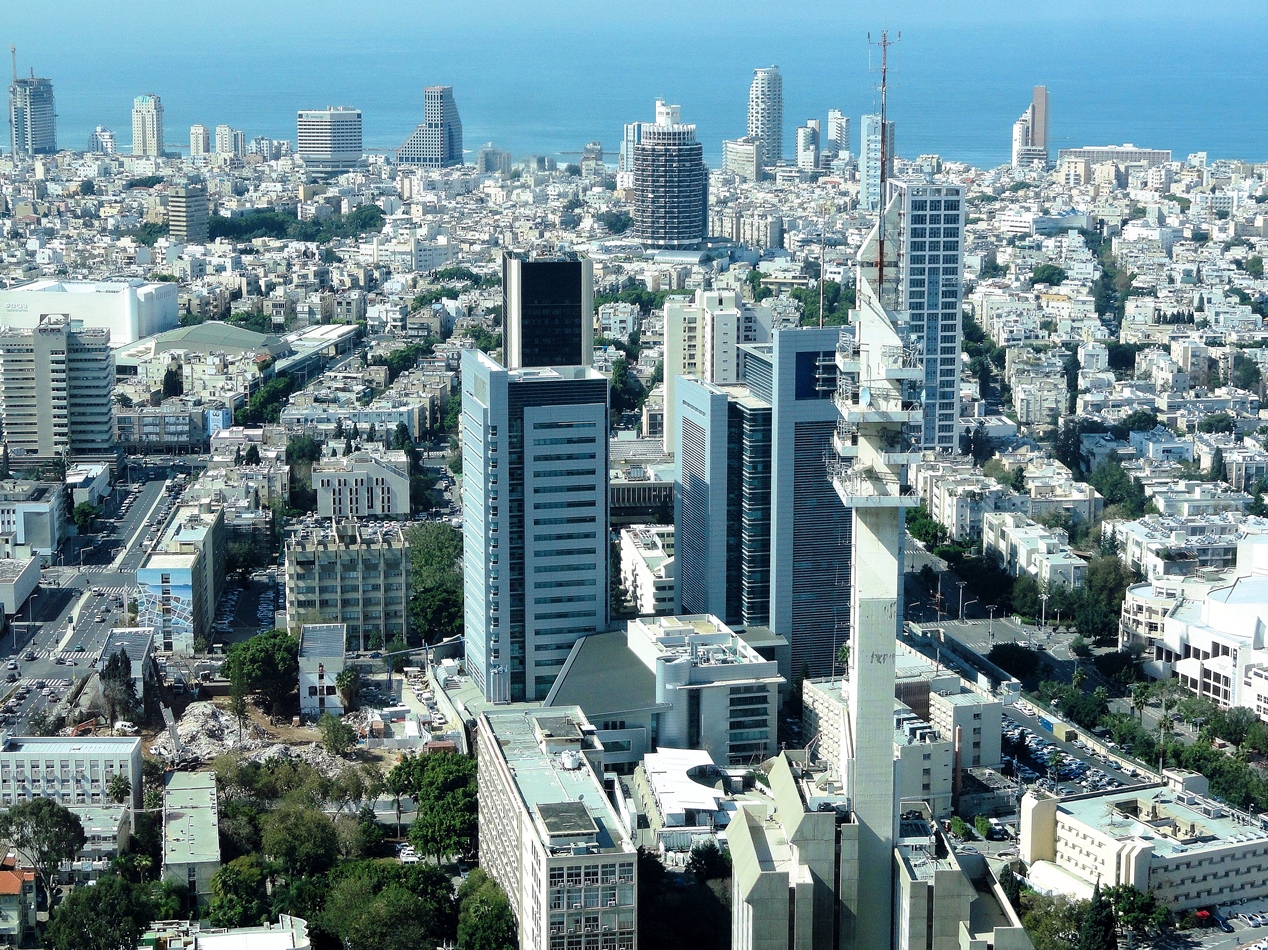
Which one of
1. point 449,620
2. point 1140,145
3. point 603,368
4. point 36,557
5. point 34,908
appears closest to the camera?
point 34,908

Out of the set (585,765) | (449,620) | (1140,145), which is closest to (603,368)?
(449,620)

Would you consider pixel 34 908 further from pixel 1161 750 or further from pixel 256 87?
pixel 256 87

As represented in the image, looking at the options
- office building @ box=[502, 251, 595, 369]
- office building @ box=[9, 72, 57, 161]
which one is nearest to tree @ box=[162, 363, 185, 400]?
office building @ box=[502, 251, 595, 369]

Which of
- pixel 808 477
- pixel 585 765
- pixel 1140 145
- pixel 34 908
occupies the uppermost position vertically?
pixel 1140 145

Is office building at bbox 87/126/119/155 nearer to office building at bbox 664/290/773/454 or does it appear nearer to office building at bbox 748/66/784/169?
office building at bbox 748/66/784/169

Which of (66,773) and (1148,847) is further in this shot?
(66,773)

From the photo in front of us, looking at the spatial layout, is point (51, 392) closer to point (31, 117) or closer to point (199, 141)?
point (31, 117)

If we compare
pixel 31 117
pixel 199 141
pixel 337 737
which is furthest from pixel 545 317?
pixel 199 141

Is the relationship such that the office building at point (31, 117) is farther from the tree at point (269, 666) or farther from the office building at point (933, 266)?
the tree at point (269, 666)
